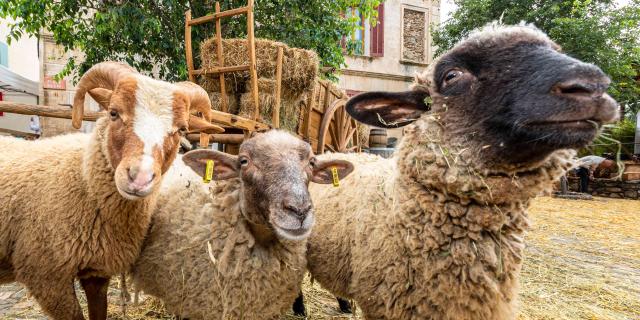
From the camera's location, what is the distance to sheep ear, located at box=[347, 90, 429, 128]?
6.73ft

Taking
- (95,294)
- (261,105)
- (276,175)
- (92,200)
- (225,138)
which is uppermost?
(261,105)

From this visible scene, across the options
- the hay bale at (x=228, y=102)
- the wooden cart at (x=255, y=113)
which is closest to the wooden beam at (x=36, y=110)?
the wooden cart at (x=255, y=113)

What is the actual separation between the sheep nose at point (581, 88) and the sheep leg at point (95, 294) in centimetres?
277

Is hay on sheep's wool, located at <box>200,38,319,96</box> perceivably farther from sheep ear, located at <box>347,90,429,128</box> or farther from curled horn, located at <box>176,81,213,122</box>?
sheep ear, located at <box>347,90,429,128</box>

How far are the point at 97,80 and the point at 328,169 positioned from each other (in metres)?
1.58

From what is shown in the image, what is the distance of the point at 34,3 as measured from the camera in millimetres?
6418

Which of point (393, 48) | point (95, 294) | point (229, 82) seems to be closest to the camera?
point (95, 294)

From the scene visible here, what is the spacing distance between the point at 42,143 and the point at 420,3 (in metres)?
18.8

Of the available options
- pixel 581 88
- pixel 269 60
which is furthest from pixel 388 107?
pixel 269 60

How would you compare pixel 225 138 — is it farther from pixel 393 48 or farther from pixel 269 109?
pixel 393 48

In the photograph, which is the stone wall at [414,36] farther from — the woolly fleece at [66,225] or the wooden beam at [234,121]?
the woolly fleece at [66,225]

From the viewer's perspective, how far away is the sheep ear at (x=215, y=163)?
234 centimetres

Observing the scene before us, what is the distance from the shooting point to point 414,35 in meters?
18.9

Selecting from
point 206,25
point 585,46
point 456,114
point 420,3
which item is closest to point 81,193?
point 456,114
